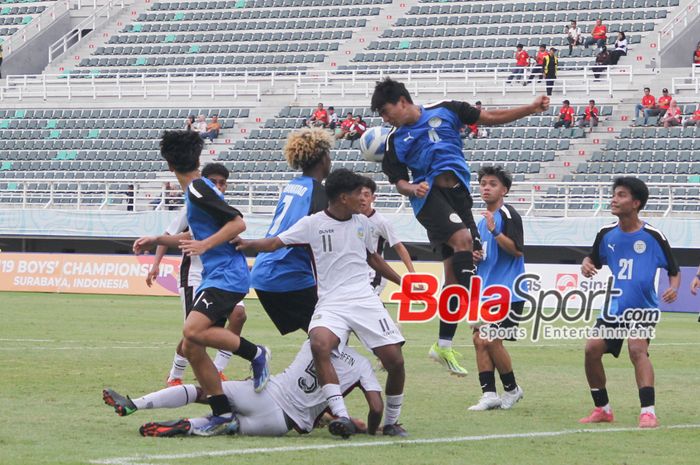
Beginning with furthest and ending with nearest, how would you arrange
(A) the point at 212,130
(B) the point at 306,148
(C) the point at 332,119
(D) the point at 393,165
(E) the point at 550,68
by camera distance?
(A) the point at 212,130, (C) the point at 332,119, (E) the point at 550,68, (D) the point at 393,165, (B) the point at 306,148

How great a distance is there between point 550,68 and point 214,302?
99.0ft

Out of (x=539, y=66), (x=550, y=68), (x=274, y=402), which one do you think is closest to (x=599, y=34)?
(x=539, y=66)

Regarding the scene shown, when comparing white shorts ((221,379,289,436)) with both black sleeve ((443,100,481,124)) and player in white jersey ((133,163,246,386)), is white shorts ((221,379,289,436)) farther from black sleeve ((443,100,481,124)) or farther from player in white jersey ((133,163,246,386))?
black sleeve ((443,100,481,124))

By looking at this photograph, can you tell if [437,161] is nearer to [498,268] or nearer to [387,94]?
[387,94]

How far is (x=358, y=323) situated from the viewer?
31.4ft

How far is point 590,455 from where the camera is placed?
8695 mm

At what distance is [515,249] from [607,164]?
23896 millimetres

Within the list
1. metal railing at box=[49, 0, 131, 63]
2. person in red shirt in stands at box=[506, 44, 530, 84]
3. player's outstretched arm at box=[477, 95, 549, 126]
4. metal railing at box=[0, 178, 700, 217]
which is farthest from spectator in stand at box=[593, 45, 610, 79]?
player's outstretched arm at box=[477, 95, 549, 126]

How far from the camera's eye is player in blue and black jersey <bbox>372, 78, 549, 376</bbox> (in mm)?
11227

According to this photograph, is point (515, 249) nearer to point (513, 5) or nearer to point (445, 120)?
point (445, 120)

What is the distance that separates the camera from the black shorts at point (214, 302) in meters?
9.69

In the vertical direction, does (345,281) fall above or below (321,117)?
below

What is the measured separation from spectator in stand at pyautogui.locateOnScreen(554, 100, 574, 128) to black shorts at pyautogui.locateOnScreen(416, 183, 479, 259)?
26661mm

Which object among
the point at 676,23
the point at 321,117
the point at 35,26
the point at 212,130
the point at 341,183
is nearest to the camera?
the point at 341,183
